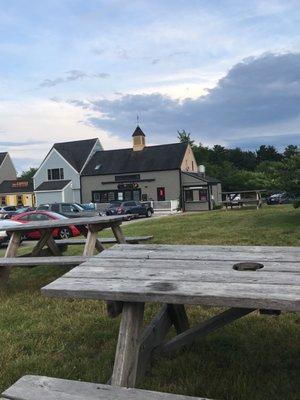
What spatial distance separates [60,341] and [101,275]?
1.77 meters

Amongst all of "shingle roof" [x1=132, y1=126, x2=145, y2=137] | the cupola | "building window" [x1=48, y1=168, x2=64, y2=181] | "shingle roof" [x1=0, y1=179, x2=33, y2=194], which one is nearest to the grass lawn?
"shingle roof" [x1=132, y1=126, x2=145, y2=137]

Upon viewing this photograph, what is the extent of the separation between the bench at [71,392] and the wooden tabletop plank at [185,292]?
0.53 meters

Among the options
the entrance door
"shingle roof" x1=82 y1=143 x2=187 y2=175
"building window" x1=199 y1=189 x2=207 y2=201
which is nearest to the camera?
"building window" x1=199 y1=189 x2=207 y2=201

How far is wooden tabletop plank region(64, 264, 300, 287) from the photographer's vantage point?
3.08 metres

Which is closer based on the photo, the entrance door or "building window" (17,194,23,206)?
the entrance door

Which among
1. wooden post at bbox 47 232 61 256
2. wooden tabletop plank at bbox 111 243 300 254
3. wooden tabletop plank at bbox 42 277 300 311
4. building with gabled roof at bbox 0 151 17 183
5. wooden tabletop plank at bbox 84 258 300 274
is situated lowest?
wooden post at bbox 47 232 61 256

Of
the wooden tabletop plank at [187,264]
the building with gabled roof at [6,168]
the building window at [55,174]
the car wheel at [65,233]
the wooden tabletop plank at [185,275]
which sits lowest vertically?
the car wheel at [65,233]

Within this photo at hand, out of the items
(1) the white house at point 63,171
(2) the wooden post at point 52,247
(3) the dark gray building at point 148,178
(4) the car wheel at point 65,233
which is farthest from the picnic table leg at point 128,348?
(1) the white house at point 63,171

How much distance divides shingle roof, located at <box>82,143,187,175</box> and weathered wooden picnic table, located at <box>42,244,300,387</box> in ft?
152

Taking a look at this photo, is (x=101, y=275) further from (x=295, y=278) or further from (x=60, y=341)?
(x=60, y=341)

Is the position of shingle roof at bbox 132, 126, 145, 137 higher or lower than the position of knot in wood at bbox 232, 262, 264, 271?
higher

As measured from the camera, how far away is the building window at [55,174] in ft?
186

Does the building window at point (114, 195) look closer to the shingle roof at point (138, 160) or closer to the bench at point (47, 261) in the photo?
the shingle roof at point (138, 160)

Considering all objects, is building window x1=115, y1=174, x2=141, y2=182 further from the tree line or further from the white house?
the tree line
